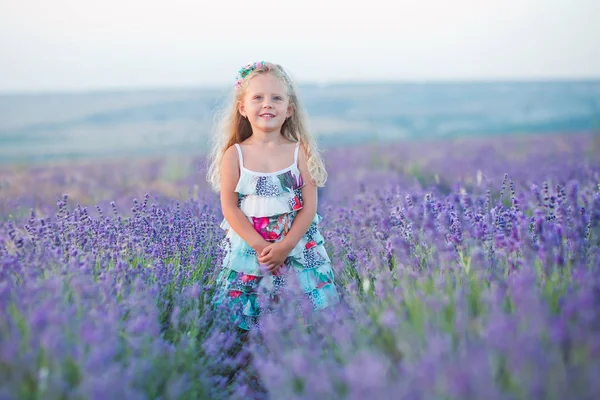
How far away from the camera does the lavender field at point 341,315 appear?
1.41 metres

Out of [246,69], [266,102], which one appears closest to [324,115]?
[246,69]

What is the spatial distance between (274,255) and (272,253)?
2cm

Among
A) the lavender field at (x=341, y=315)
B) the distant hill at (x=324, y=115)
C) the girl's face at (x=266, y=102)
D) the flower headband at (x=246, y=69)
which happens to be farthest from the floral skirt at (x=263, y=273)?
the distant hill at (x=324, y=115)

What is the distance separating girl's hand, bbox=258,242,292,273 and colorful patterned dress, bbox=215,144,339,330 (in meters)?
0.05

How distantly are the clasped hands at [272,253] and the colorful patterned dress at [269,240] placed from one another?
0.05 meters

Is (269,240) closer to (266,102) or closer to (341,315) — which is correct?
(266,102)

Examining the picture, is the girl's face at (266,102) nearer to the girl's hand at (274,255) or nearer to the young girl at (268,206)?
the young girl at (268,206)

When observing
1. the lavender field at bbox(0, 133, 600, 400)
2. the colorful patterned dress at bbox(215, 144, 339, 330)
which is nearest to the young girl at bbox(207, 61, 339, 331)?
the colorful patterned dress at bbox(215, 144, 339, 330)

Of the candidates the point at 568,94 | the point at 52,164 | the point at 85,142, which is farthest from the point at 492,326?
the point at 568,94

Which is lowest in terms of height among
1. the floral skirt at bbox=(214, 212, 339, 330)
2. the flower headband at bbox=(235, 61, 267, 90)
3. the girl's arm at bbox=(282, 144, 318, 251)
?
the floral skirt at bbox=(214, 212, 339, 330)

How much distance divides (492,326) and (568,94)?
1204 centimetres

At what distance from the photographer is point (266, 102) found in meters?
2.87

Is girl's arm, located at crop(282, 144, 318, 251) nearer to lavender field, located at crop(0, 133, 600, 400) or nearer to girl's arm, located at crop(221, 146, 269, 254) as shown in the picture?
girl's arm, located at crop(221, 146, 269, 254)

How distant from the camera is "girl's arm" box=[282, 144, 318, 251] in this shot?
2.78 metres
